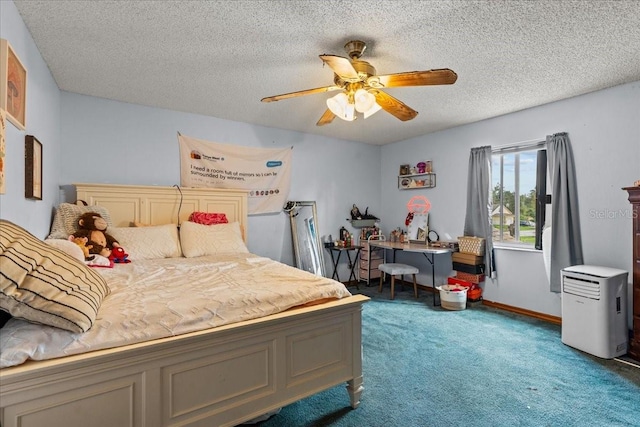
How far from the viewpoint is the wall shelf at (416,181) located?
456 cm

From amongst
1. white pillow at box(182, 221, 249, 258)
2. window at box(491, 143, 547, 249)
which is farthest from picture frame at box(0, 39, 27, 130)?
window at box(491, 143, 547, 249)

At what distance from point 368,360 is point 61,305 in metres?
2.02

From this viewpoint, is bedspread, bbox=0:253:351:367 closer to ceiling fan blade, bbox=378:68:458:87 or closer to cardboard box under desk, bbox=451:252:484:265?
ceiling fan blade, bbox=378:68:458:87

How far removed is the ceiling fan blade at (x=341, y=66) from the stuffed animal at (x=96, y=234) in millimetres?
2208

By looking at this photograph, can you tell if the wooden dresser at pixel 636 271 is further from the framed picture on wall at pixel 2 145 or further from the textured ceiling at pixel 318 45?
the framed picture on wall at pixel 2 145

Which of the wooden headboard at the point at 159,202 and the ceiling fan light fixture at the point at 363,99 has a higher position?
the ceiling fan light fixture at the point at 363,99

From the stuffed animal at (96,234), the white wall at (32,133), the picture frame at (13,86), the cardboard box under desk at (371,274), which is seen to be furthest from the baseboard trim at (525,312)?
the picture frame at (13,86)

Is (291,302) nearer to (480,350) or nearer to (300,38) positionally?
(300,38)

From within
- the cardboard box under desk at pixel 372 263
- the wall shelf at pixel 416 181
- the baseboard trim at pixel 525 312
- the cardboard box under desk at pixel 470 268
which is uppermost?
the wall shelf at pixel 416 181

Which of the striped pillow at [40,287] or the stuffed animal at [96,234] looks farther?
the stuffed animal at [96,234]

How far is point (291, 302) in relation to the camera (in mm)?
1730

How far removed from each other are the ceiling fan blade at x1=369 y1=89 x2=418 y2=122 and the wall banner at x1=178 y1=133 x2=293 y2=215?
2.14 meters

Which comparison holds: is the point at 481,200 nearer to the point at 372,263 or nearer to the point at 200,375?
the point at 372,263

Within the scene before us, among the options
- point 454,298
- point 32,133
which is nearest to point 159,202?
point 32,133
